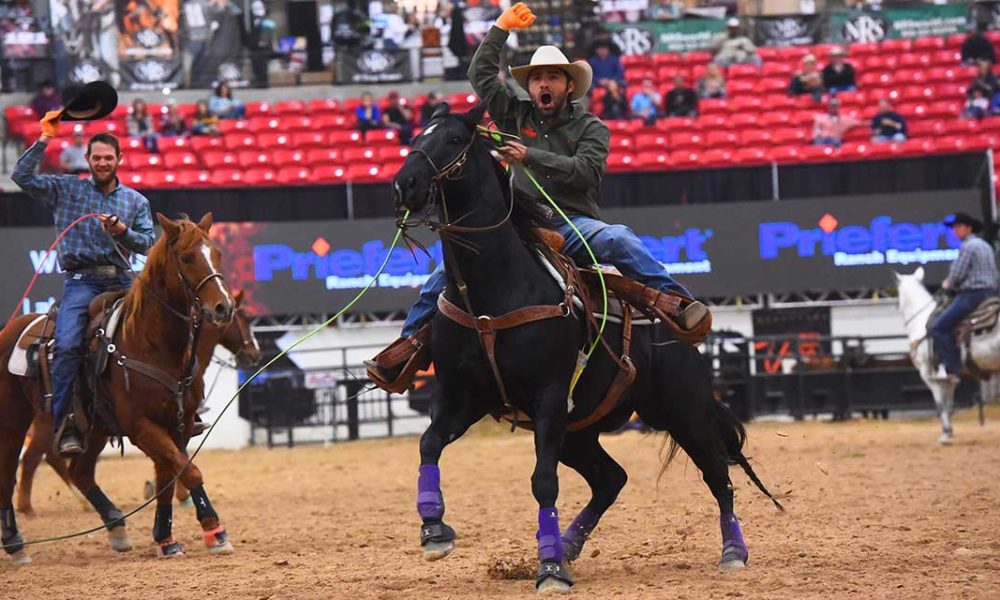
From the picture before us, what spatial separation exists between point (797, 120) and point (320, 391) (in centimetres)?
1026

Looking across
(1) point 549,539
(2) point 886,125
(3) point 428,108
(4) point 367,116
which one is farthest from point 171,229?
(2) point 886,125

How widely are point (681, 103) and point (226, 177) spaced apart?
804 cm

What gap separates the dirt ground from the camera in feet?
22.3

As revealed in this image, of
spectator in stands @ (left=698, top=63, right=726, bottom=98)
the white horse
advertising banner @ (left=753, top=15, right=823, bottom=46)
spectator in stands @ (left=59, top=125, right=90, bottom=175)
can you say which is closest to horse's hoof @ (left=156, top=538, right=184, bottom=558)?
the white horse

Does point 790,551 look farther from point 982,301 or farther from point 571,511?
point 982,301

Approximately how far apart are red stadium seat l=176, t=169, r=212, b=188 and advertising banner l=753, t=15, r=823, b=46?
37.1 ft

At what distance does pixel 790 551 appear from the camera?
775 centimetres

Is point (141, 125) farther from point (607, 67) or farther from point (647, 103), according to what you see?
point (647, 103)

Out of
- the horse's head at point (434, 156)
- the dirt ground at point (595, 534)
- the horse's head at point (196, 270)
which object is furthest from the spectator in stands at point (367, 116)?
the horse's head at point (434, 156)

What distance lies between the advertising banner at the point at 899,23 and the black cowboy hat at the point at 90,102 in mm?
21316

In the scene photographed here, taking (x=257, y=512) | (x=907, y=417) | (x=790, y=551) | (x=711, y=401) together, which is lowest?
(x=907, y=417)

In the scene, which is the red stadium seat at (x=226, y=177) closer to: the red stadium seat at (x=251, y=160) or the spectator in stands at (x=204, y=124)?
the red stadium seat at (x=251, y=160)

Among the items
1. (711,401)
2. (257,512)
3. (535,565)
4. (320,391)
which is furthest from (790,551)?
(320,391)

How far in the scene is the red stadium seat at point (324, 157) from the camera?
→ 2347cm
